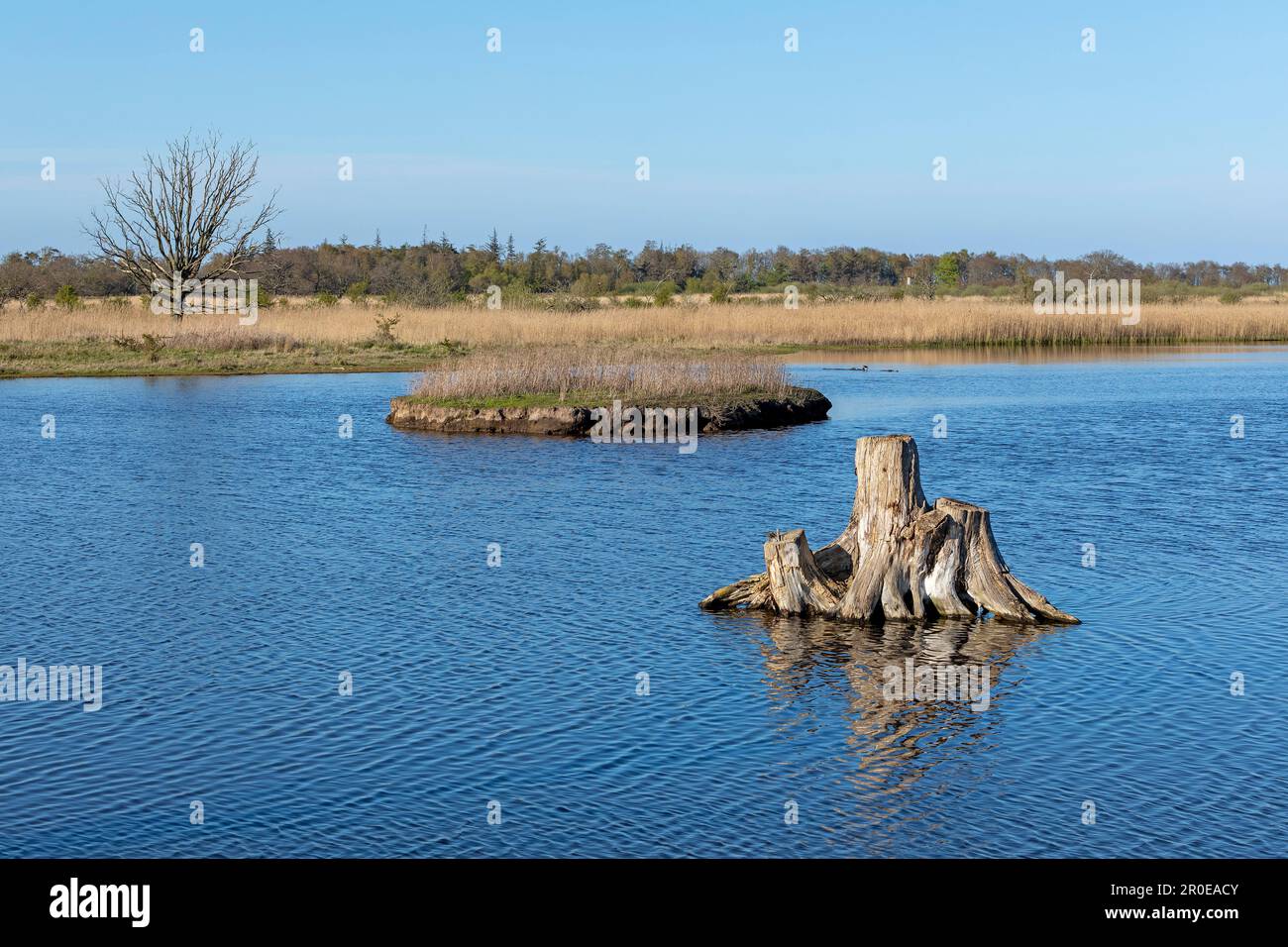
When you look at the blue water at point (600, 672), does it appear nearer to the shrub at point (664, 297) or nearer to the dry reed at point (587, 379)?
the dry reed at point (587, 379)

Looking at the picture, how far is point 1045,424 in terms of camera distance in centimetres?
3459

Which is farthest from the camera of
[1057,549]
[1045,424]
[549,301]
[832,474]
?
[549,301]

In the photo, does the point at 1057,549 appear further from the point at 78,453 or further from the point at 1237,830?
the point at 78,453

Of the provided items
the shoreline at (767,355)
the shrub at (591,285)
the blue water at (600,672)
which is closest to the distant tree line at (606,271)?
the shrub at (591,285)

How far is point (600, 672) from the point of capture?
1340cm

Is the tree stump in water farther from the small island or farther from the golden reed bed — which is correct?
the golden reed bed

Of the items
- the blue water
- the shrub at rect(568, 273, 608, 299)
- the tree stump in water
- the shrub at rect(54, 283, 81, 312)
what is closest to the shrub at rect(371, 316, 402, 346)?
the shrub at rect(54, 283, 81, 312)

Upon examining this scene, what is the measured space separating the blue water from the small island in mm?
6180

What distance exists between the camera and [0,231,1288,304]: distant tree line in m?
112

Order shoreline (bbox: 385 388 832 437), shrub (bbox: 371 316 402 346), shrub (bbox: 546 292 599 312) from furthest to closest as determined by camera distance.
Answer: shrub (bbox: 546 292 599 312) < shrub (bbox: 371 316 402 346) < shoreline (bbox: 385 388 832 437)

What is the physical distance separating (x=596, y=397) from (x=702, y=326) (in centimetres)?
2389

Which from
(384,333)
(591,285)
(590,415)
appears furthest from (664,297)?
(590,415)
